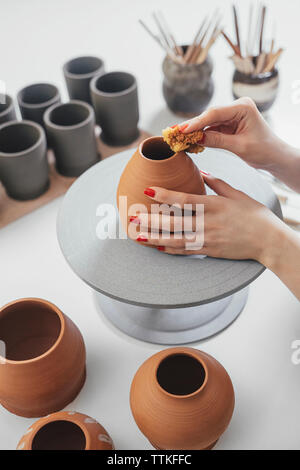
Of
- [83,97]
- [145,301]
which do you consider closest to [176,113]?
[83,97]

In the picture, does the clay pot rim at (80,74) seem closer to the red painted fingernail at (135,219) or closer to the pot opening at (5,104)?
the pot opening at (5,104)

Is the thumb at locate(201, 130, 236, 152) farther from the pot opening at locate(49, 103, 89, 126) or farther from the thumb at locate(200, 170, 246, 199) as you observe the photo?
the pot opening at locate(49, 103, 89, 126)

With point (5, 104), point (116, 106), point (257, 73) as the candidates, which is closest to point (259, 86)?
point (257, 73)

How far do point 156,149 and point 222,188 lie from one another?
16cm

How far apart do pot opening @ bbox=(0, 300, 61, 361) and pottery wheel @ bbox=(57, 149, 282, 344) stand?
0.43 ft

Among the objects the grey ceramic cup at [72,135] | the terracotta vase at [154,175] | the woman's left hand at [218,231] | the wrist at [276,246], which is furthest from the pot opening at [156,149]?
the grey ceramic cup at [72,135]

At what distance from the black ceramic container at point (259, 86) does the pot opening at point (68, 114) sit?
501 millimetres

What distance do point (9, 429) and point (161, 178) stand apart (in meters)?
0.60

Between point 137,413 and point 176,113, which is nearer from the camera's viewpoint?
point 137,413

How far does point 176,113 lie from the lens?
172cm

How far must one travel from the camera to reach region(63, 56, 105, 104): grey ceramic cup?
63.7 inches

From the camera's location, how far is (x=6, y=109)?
155 centimetres
